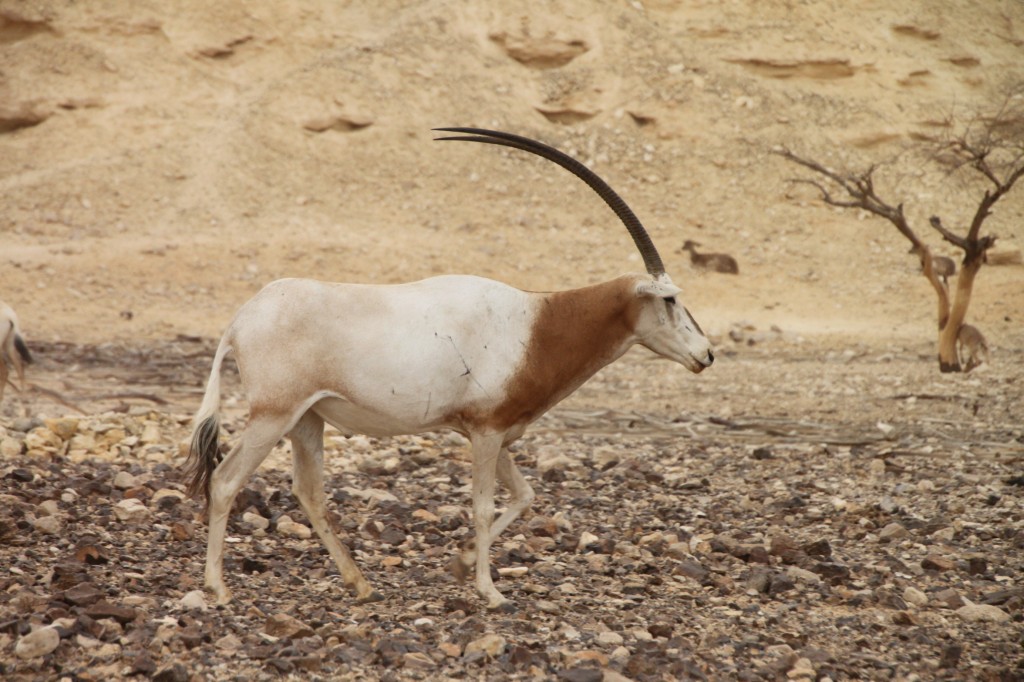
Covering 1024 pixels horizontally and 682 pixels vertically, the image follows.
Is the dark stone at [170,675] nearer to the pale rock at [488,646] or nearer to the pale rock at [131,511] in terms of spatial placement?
the pale rock at [488,646]

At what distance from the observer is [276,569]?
21.2 ft

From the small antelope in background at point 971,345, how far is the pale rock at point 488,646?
37.1 feet

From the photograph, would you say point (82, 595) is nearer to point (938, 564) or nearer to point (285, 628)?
point (285, 628)

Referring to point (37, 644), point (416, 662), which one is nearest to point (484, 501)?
point (416, 662)

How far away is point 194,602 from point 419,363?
157cm

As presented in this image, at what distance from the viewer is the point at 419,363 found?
595 centimetres

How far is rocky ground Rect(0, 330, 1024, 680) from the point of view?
17.3ft

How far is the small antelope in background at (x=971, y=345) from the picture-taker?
15078 millimetres

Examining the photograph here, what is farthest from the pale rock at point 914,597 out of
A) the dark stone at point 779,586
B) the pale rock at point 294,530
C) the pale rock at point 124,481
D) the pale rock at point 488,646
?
the pale rock at point 124,481

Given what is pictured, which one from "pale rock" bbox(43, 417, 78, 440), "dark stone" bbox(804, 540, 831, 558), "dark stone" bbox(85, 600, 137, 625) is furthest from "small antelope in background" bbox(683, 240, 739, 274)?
"dark stone" bbox(85, 600, 137, 625)

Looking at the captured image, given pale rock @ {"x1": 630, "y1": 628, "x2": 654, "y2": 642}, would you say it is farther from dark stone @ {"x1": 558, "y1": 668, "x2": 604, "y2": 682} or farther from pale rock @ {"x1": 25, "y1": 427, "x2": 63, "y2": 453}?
pale rock @ {"x1": 25, "y1": 427, "x2": 63, "y2": 453}

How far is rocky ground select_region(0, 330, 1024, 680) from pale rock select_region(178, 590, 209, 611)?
15 millimetres

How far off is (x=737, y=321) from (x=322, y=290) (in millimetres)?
14967

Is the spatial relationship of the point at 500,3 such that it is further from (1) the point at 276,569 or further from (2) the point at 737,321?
(1) the point at 276,569
